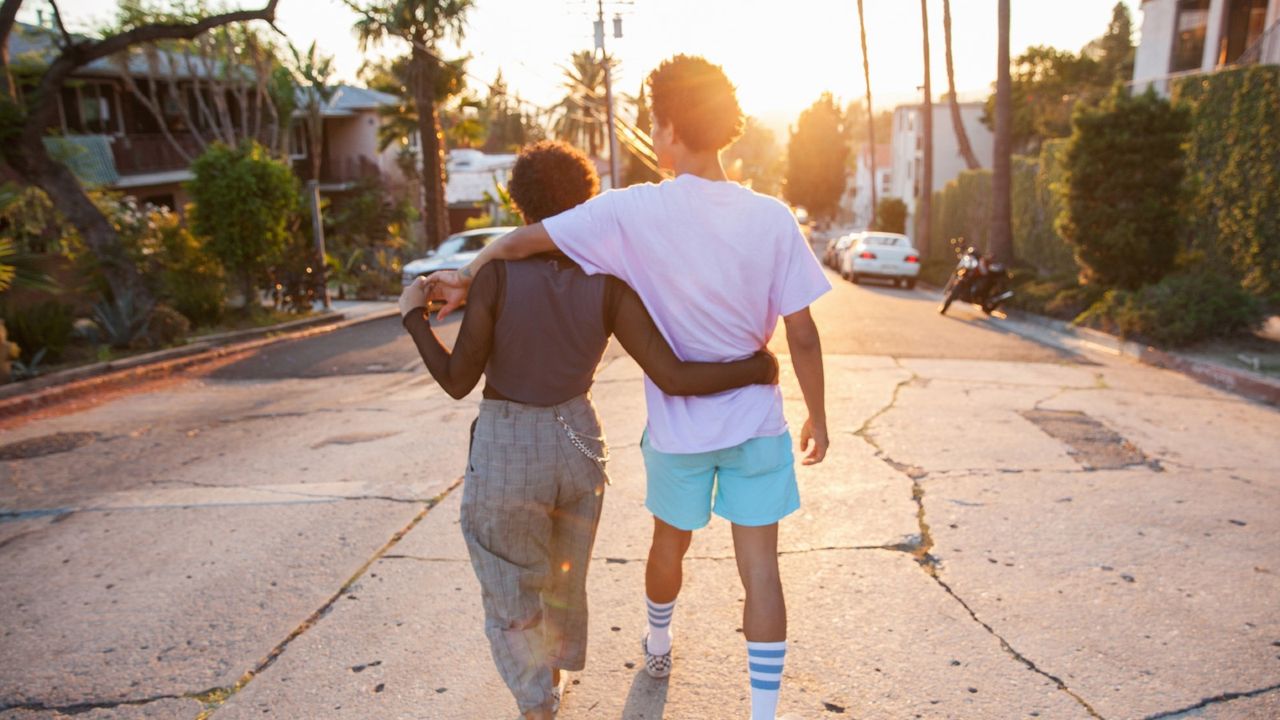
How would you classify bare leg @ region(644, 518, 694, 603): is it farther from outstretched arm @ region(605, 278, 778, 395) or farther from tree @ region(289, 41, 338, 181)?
tree @ region(289, 41, 338, 181)

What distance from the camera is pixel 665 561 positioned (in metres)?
2.79

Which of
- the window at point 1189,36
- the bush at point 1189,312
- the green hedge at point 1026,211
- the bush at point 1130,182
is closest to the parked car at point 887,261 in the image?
the green hedge at point 1026,211

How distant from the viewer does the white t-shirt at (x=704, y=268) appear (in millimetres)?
2355

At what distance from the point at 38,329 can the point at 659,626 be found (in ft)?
32.7

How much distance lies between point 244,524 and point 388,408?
3120 millimetres

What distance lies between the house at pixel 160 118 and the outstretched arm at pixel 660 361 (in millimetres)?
21775

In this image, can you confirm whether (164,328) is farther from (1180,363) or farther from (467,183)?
(467,183)

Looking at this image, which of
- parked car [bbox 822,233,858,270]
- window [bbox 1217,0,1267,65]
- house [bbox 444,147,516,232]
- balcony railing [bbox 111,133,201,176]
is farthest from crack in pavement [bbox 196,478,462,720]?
house [bbox 444,147,516,232]

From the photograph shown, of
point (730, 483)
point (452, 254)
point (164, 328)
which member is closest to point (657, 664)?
point (730, 483)

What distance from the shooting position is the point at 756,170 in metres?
124

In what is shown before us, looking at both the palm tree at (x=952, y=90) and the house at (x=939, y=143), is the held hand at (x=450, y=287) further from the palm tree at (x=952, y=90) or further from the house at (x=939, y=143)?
the house at (x=939, y=143)

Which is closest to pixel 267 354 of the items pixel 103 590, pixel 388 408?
pixel 388 408

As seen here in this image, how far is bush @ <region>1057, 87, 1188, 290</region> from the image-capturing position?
13250 mm

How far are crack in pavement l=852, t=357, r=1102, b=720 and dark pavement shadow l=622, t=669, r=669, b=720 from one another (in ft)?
4.16
